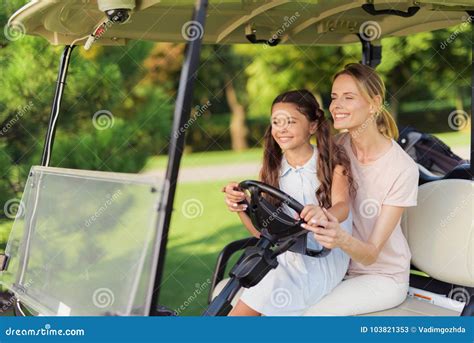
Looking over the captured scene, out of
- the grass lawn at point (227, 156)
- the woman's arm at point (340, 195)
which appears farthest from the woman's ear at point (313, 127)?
the grass lawn at point (227, 156)

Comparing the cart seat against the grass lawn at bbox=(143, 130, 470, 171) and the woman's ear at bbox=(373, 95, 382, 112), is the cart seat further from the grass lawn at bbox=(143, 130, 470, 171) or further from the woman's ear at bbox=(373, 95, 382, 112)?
the grass lawn at bbox=(143, 130, 470, 171)

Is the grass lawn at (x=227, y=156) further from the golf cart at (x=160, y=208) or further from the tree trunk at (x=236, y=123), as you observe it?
the golf cart at (x=160, y=208)

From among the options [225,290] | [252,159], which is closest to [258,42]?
[225,290]

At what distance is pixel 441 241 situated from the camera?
3.09 meters

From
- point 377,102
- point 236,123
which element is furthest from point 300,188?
point 236,123

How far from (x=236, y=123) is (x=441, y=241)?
13.7 m

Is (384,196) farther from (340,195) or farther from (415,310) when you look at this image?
(415,310)

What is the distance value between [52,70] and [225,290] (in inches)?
135

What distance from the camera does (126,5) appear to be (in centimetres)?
239

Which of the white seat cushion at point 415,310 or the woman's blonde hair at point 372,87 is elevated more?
the woman's blonde hair at point 372,87

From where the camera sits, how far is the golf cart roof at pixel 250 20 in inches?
119

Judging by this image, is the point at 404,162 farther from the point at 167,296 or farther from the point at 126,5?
the point at 167,296

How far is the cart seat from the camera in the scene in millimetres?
2957

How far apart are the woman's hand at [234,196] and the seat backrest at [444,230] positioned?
943mm
